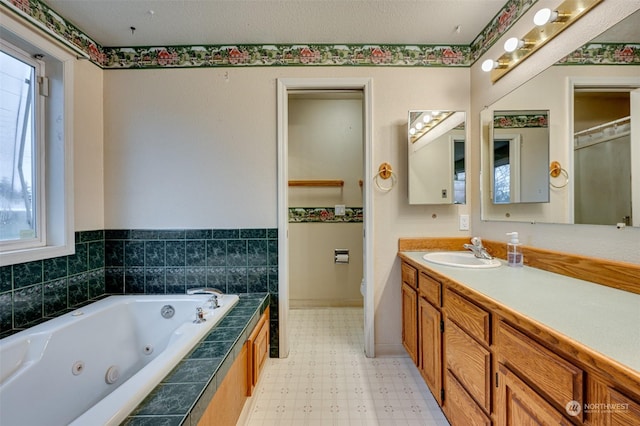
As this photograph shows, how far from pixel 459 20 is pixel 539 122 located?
35.0 inches

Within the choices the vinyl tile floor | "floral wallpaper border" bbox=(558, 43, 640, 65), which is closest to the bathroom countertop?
the vinyl tile floor

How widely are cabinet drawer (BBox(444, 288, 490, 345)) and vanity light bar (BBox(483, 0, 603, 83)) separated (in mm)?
1371

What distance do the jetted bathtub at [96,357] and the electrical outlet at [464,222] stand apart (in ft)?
5.67

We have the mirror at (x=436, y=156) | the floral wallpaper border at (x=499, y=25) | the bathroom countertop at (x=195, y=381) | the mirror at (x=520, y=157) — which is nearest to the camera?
the bathroom countertop at (x=195, y=381)

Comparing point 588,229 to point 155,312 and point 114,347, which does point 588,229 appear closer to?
point 155,312

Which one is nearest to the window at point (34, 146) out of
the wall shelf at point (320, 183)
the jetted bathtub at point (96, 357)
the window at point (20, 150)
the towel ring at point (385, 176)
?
the window at point (20, 150)

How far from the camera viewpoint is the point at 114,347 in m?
1.48

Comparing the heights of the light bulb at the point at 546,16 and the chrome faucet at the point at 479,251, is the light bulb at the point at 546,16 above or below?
above

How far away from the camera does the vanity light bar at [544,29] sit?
3.74 ft

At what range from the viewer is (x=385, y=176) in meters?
1.91

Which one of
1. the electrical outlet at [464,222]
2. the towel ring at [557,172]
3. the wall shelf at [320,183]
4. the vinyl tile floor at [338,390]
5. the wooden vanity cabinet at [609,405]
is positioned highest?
the wall shelf at [320,183]

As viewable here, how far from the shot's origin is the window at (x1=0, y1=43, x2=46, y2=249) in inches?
54.2

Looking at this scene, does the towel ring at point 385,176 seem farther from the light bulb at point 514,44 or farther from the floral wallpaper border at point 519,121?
the light bulb at point 514,44

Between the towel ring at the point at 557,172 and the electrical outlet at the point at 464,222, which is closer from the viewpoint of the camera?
the towel ring at the point at 557,172
